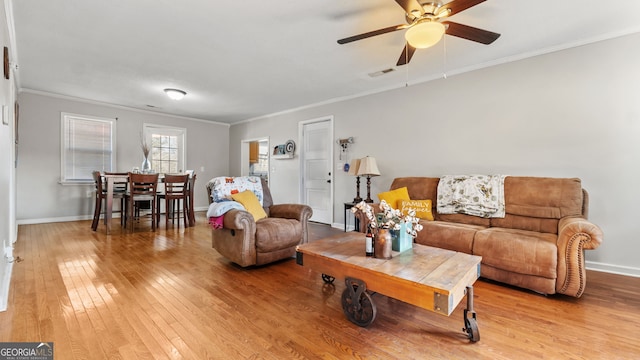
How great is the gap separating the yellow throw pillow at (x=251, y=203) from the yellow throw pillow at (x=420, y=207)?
1612mm

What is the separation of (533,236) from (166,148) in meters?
6.78

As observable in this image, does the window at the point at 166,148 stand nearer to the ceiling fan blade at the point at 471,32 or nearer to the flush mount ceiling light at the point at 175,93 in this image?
the flush mount ceiling light at the point at 175,93

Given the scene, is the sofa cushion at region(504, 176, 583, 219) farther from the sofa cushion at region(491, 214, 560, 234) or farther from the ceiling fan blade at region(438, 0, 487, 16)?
the ceiling fan blade at region(438, 0, 487, 16)

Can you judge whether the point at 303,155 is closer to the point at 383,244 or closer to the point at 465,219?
the point at 465,219

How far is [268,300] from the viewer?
2062 millimetres

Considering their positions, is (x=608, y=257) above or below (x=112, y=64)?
below

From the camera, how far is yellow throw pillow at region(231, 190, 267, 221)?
307 cm

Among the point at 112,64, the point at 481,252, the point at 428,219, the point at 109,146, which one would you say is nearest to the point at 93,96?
the point at 109,146

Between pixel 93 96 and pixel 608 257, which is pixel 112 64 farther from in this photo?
pixel 608 257

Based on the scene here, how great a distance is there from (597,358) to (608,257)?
6.17 feet

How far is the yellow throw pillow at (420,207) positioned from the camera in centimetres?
317

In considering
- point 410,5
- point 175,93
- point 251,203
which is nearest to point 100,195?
point 175,93
